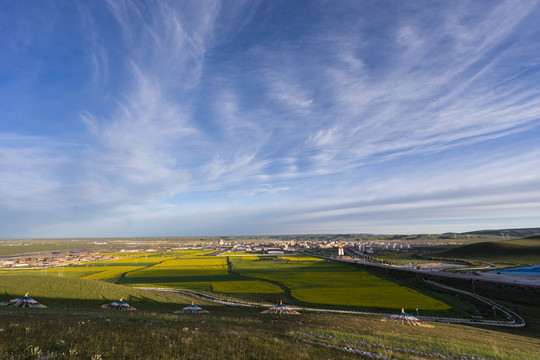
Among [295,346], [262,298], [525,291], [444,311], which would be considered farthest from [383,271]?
[295,346]

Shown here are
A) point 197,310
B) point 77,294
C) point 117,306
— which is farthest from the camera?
point 77,294

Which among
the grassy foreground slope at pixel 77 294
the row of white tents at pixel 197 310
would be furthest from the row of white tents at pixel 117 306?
the grassy foreground slope at pixel 77 294

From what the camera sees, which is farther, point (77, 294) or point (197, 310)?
point (77, 294)

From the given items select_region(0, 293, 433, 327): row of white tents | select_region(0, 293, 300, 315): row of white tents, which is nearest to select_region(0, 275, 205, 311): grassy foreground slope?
select_region(0, 293, 300, 315): row of white tents

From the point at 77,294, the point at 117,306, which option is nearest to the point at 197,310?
the point at 117,306

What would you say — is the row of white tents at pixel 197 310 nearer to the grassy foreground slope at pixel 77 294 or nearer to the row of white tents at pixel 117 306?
the row of white tents at pixel 117 306

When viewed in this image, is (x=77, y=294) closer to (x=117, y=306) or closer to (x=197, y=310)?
(x=117, y=306)

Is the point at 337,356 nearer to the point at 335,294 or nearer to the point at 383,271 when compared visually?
the point at 335,294

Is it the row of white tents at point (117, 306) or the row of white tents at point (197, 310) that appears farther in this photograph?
the row of white tents at point (117, 306)

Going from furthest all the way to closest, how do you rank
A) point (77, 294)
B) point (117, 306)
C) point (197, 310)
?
1. point (77, 294)
2. point (117, 306)
3. point (197, 310)

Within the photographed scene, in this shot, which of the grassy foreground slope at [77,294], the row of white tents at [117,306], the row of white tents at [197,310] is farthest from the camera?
the grassy foreground slope at [77,294]

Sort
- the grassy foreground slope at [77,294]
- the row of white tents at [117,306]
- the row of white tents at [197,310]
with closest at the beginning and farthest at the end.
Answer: the row of white tents at [197,310] → the row of white tents at [117,306] → the grassy foreground slope at [77,294]
